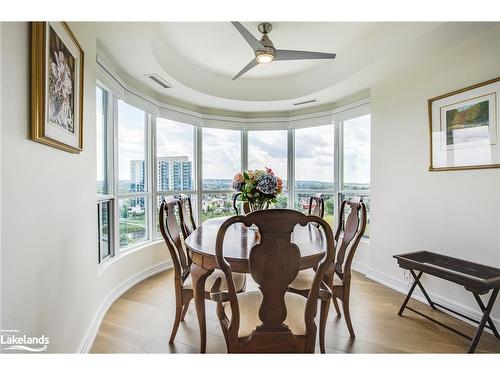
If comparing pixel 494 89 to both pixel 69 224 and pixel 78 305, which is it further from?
pixel 78 305

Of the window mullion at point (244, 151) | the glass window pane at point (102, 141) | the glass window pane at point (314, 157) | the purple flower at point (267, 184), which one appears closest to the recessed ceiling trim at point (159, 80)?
the glass window pane at point (102, 141)

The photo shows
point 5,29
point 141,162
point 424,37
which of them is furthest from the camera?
point 141,162

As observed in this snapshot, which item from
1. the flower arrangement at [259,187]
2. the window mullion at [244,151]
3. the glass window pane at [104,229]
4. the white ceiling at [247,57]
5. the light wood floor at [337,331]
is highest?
the white ceiling at [247,57]

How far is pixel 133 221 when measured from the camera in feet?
10.5

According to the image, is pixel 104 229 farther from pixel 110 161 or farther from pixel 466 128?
pixel 466 128

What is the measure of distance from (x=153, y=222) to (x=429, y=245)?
10.7 feet

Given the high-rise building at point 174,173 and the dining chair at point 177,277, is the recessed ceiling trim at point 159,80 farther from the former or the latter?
the dining chair at point 177,277

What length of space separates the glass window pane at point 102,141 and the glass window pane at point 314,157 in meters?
2.90

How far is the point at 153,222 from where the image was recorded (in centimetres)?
350

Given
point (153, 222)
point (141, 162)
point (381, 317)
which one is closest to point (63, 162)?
point (141, 162)

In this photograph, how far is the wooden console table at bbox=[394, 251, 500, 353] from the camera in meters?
1.69

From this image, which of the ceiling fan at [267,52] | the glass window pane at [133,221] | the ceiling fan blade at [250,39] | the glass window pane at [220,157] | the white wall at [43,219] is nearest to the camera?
the white wall at [43,219]

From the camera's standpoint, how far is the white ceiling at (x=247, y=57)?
229 cm

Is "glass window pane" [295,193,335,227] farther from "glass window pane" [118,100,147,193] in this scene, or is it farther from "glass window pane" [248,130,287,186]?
"glass window pane" [118,100,147,193]
